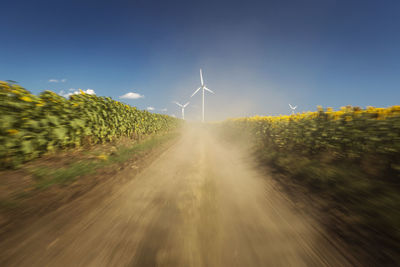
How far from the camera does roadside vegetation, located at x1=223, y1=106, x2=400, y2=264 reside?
2.39 metres

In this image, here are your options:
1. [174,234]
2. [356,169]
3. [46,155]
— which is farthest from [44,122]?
[356,169]

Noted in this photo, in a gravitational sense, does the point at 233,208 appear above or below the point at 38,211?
below

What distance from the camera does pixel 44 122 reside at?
166 inches

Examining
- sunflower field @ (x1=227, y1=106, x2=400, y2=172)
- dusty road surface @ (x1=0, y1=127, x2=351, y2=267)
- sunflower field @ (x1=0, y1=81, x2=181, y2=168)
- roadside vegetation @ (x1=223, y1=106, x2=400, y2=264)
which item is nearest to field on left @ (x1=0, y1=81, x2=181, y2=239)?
sunflower field @ (x1=0, y1=81, x2=181, y2=168)

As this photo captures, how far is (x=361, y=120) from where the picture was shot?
12.7 ft

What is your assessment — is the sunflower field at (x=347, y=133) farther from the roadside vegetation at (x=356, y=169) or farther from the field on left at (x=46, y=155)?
the field on left at (x=46, y=155)

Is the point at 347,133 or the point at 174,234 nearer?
the point at 174,234

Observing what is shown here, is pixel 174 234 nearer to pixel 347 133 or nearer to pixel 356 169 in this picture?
pixel 356 169

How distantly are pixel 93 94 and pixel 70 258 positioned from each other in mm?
7429

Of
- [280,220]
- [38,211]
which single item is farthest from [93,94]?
[280,220]

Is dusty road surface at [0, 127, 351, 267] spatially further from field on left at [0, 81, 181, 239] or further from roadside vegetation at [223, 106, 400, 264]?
roadside vegetation at [223, 106, 400, 264]

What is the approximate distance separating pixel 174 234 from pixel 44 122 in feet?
16.0

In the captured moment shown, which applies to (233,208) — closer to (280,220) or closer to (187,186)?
(280,220)

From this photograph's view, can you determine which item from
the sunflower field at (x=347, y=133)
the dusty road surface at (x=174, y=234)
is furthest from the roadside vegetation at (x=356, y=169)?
the dusty road surface at (x=174, y=234)
